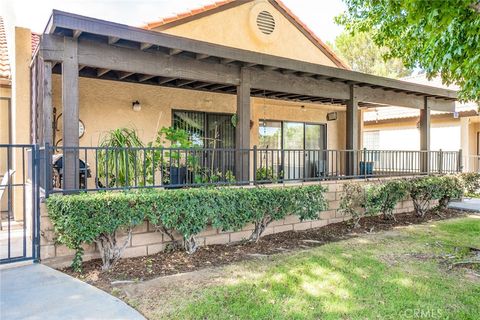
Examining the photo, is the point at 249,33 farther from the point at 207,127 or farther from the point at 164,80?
the point at 164,80

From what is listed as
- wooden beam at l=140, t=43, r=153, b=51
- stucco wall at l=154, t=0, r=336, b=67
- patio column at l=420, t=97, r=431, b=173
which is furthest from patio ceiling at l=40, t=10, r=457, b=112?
stucco wall at l=154, t=0, r=336, b=67

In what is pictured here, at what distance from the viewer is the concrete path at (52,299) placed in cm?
332

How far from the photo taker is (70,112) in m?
4.96

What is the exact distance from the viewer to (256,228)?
6230 mm

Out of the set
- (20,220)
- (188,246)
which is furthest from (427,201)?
(20,220)

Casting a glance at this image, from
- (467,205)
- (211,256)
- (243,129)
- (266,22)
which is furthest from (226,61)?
(467,205)

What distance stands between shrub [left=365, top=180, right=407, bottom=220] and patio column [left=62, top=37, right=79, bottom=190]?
584cm

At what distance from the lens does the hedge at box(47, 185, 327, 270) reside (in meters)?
4.39

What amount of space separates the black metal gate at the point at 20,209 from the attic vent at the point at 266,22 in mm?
7411

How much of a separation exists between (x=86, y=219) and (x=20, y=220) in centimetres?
323

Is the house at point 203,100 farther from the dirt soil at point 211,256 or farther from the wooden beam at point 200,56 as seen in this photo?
the dirt soil at point 211,256

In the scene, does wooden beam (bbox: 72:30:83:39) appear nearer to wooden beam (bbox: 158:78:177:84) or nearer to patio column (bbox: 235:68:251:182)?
wooden beam (bbox: 158:78:177:84)

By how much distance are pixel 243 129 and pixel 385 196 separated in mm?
3737

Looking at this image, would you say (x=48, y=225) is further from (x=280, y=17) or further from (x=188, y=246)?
(x=280, y=17)
